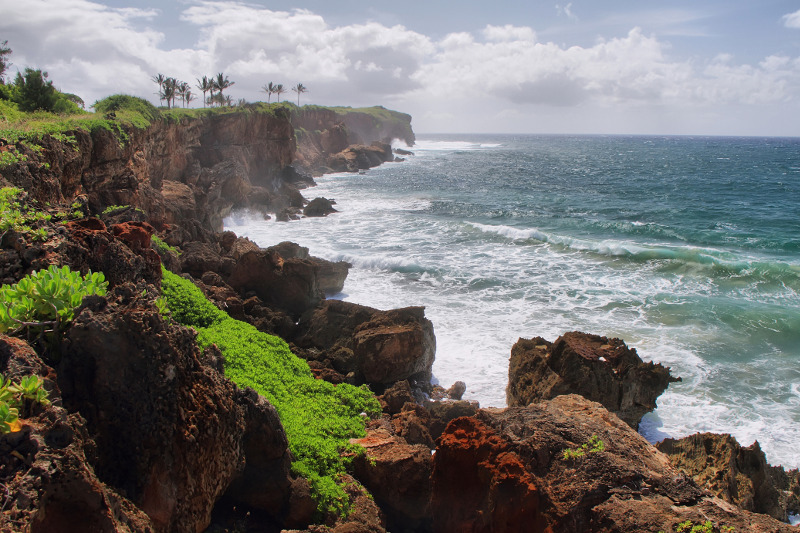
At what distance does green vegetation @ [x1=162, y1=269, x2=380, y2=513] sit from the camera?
8117 mm

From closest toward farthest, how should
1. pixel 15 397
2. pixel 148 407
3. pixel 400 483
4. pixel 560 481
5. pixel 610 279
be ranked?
pixel 15 397 → pixel 148 407 → pixel 560 481 → pixel 400 483 → pixel 610 279

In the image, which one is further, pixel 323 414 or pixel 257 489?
pixel 323 414

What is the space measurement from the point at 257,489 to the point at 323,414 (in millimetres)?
3009

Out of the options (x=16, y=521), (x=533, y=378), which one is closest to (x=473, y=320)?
(x=533, y=378)

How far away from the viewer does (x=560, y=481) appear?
6121 millimetres

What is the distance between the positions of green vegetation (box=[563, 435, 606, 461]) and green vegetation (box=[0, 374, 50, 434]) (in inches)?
218

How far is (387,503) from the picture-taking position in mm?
8164

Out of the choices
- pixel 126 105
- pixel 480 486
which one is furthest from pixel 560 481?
pixel 126 105

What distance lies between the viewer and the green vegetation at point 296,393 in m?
8.12

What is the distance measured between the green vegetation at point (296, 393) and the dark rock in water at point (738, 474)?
6.24 metres

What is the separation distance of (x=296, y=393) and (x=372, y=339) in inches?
124

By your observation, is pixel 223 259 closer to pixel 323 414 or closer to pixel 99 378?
pixel 323 414

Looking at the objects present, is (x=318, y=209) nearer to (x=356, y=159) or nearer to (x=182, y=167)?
(x=182, y=167)

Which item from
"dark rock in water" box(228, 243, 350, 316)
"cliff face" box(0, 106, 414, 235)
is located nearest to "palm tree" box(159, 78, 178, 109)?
"cliff face" box(0, 106, 414, 235)
